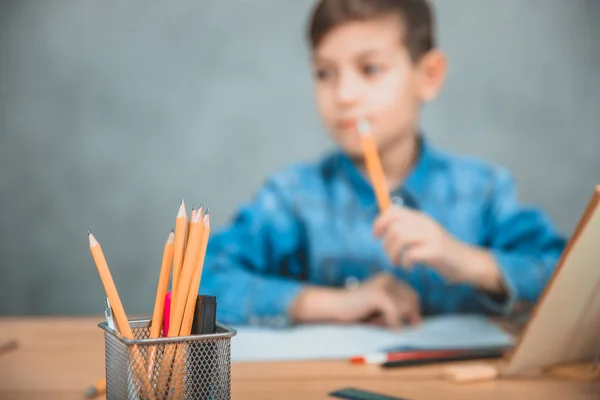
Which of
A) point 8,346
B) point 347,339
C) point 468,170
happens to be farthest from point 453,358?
point 468,170

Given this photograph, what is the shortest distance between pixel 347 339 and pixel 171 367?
357 mm

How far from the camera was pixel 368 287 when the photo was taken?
1.04 meters

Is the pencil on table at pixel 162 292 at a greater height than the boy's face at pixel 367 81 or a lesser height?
lesser

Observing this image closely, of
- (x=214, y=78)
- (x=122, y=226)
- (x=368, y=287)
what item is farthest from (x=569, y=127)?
(x=122, y=226)

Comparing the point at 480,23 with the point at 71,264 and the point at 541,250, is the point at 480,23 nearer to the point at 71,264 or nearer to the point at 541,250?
the point at 541,250

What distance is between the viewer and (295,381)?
57cm

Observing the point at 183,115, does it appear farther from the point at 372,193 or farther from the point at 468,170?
the point at 468,170

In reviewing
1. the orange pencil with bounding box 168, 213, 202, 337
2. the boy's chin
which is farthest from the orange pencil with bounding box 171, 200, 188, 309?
the boy's chin

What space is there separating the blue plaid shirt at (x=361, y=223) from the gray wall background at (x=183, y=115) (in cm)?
3

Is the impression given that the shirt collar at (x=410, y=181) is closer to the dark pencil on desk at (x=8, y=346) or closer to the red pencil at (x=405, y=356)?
the red pencil at (x=405, y=356)

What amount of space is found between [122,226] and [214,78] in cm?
29

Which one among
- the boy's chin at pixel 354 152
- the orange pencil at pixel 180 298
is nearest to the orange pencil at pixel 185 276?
the orange pencil at pixel 180 298

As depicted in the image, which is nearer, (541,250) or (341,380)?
A: (341,380)

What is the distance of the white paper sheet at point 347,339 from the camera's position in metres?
0.68
